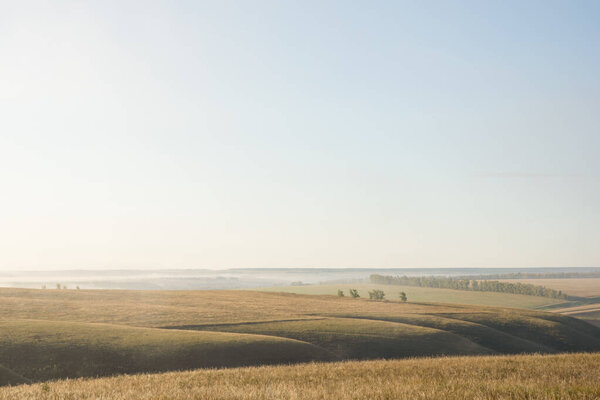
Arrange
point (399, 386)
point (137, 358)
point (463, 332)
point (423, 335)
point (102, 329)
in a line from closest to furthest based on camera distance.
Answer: point (399, 386) → point (137, 358) → point (102, 329) → point (423, 335) → point (463, 332)

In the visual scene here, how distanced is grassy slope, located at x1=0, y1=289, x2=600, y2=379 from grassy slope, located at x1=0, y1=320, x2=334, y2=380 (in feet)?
0.24

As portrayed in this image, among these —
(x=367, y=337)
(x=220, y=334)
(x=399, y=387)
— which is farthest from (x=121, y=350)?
(x=399, y=387)

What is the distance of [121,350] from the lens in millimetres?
36031

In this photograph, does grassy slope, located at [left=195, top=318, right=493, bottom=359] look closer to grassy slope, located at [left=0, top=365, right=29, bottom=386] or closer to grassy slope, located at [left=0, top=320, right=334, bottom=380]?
grassy slope, located at [left=0, top=320, right=334, bottom=380]

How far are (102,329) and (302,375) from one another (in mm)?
29767

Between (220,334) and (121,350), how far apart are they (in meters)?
10.0

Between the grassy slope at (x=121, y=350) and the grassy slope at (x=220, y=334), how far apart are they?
73 millimetres

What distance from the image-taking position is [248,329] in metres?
51.1

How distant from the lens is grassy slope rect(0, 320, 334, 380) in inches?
1270

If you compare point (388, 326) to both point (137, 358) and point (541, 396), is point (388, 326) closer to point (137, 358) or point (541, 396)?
point (137, 358)

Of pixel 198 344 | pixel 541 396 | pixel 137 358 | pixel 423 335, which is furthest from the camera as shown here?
pixel 423 335

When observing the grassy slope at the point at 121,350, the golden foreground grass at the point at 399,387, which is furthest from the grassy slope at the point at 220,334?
the golden foreground grass at the point at 399,387

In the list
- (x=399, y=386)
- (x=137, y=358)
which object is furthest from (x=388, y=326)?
(x=399, y=386)

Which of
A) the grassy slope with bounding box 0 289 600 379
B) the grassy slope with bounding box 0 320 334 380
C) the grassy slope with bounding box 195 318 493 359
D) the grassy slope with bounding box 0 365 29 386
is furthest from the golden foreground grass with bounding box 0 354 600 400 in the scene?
the grassy slope with bounding box 195 318 493 359
